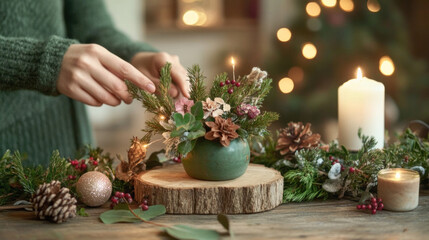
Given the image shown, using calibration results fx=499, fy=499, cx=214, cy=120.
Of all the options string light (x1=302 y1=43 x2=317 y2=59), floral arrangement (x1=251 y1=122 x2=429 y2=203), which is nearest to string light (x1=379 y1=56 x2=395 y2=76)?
string light (x1=302 y1=43 x2=317 y2=59)

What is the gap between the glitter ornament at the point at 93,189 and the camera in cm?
85

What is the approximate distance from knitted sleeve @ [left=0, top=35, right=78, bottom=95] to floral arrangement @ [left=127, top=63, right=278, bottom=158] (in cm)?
19

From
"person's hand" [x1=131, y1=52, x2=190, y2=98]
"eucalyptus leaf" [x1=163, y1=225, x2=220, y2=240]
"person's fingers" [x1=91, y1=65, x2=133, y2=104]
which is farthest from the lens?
"person's hand" [x1=131, y1=52, x2=190, y2=98]

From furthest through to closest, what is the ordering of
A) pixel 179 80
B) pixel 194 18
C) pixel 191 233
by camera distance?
pixel 194 18 < pixel 179 80 < pixel 191 233

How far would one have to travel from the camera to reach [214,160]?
0.86 metres

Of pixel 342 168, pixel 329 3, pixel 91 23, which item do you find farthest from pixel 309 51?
pixel 342 168

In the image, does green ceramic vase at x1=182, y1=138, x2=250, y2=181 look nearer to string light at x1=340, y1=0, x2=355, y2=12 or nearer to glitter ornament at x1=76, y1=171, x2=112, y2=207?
glitter ornament at x1=76, y1=171, x2=112, y2=207

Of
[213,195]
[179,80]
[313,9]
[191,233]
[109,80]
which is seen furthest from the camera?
[313,9]

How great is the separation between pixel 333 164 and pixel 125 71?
0.42 metres

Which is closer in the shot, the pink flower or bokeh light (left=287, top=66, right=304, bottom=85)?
the pink flower

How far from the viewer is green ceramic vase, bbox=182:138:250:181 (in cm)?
85

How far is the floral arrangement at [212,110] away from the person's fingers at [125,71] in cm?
2

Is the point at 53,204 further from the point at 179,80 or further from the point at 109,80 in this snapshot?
the point at 179,80

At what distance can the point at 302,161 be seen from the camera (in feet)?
3.03
